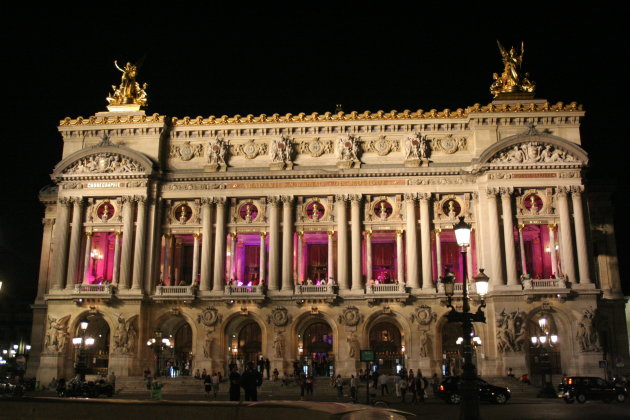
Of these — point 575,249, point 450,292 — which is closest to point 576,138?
point 575,249

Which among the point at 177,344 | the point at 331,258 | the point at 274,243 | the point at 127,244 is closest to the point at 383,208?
the point at 331,258

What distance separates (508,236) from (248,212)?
19164mm

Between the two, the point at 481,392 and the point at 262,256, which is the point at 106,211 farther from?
the point at 481,392

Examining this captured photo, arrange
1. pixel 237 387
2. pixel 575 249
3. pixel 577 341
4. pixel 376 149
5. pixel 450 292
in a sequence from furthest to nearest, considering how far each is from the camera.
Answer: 1. pixel 376 149
2. pixel 575 249
3. pixel 577 341
4. pixel 450 292
5. pixel 237 387

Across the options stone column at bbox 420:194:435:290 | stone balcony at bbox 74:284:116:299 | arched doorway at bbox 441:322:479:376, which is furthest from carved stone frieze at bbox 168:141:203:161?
arched doorway at bbox 441:322:479:376

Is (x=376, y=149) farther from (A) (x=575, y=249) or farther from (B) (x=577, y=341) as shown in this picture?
(B) (x=577, y=341)

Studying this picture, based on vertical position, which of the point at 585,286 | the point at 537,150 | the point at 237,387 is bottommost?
the point at 237,387

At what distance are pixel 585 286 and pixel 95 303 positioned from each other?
3453cm

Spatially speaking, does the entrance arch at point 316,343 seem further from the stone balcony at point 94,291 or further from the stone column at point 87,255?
the stone column at point 87,255

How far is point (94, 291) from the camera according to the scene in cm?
4844

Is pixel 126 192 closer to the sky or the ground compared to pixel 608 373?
closer to the sky

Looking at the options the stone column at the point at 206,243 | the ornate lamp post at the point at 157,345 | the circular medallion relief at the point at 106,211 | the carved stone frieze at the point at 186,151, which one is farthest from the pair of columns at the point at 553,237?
the circular medallion relief at the point at 106,211

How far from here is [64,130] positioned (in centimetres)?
5312

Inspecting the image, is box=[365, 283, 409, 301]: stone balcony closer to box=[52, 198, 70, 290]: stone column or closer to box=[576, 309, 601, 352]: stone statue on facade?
box=[576, 309, 601, 352]: stone statue on facade
